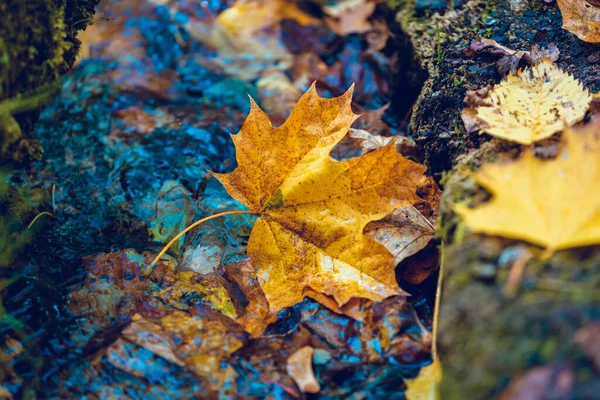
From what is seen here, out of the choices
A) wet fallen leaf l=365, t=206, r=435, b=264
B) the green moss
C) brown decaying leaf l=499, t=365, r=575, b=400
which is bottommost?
wet fallen leaf l=365, t=206, r=435, b=264

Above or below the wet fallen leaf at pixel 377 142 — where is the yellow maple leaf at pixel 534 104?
above

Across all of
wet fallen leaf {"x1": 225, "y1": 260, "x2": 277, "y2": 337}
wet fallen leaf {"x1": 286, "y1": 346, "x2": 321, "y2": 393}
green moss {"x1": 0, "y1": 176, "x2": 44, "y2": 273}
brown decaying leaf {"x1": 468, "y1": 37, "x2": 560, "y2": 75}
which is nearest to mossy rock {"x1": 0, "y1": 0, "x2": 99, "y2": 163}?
green moss {"x1": 0, "y1": 176, "x2": 44, "y2": 273}

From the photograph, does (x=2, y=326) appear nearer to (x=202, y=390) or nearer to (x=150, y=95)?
(x=202, y=390)

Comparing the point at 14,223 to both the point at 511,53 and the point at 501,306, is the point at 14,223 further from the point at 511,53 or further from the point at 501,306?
the point at 511,53

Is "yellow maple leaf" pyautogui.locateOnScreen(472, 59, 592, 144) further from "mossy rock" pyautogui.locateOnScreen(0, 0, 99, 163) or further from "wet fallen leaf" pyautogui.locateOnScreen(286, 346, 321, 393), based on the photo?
"mossy rock" pyautogui.locateOnScreen(0, 0, 99, 163)

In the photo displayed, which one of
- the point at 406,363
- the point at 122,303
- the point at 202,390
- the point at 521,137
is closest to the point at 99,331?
the point at 122,303

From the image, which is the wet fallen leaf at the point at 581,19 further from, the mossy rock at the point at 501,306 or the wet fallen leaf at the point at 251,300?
the wet fallen leaf at the point at 251,300

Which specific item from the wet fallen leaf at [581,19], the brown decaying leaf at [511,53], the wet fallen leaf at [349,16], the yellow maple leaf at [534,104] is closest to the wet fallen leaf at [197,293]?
the yellow maple leaf at [534,104]

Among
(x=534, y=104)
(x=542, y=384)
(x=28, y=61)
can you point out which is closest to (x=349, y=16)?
(x=534, y=104)
